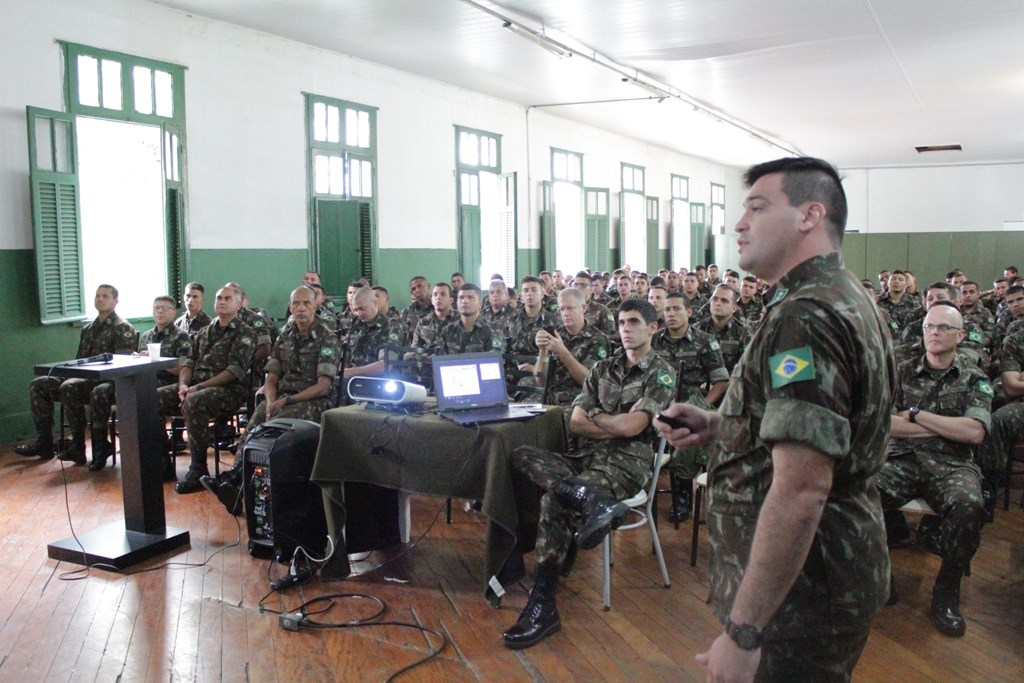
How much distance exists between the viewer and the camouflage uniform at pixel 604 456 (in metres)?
3.17

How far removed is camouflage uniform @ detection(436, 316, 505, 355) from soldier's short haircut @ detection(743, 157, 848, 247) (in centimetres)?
410

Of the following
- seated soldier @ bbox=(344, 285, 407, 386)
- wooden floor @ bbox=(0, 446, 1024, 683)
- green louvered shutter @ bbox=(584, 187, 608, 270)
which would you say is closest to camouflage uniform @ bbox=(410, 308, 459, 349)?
seated soldier @ bbox=(344, 285, 407, 386)

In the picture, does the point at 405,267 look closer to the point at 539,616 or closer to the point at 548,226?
the point at 548,226

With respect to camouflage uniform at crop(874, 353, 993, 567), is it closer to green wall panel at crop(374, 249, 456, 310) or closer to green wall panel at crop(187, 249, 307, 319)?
green wall panel at crop(187, 249, 307, 319)

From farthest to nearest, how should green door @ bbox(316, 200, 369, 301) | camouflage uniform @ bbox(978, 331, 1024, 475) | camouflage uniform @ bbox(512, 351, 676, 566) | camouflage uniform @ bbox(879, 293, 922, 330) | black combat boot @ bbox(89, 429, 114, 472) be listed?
green door @ bbox(316, 200, 369, 301), camouflage uniform @ bbox(879, 293, 922, 330), black combat boot @ bbox(89, 429, 114, 472), camouflage uniform @ bbox(978, 331, 1024, 475), camouflage uniform @ bbox(512, 351, 676, 566)

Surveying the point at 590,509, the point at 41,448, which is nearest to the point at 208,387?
the point at 41,448

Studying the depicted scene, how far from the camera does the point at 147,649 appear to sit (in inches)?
115

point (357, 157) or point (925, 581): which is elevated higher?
point (357, 157)

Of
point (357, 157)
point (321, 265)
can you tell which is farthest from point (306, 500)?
point (357, 157)

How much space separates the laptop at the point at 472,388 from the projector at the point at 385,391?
12 centimetres

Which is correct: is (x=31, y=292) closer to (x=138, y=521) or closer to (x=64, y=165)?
(x=64, y=165)

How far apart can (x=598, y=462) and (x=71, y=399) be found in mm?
4006

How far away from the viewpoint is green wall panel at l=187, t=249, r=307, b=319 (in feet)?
24.1

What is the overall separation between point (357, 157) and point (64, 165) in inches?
128
